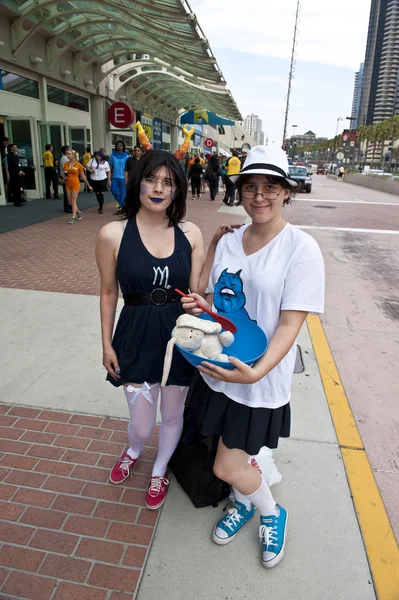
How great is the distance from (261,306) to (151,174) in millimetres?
810

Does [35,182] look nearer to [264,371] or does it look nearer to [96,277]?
[96,277]

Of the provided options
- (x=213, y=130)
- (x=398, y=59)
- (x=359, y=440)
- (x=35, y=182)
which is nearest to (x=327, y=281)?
(x=359, y=440)

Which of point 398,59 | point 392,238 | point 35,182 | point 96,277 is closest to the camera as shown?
point 96,277

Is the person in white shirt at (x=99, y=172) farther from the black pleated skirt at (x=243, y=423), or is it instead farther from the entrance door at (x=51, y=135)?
the black pleated skirt at (x=243, y=423)

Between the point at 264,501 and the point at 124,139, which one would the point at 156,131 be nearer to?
the point at 124,139

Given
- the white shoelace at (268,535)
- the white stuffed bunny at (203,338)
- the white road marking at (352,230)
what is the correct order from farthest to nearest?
the white road marking at (352,230), the white shoelace at (268,535), the white stuffed bunny at (203,338)

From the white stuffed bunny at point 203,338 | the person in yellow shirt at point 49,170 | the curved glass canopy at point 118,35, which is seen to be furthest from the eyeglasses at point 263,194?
the person in yellow shirt at point 49,170

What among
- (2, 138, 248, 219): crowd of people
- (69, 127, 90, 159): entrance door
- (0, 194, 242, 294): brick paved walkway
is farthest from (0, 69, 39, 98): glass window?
(0, 194, 242, 294): brick paved walkway

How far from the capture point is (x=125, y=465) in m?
2.48

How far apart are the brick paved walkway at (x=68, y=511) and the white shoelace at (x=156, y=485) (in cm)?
10

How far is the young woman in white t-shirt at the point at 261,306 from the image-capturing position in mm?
1651

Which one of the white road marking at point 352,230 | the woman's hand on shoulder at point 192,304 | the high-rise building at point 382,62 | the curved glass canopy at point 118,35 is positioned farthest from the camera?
the high-rise building at point 382,62

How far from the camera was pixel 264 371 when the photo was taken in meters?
1.63

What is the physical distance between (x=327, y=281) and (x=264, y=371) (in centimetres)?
522
